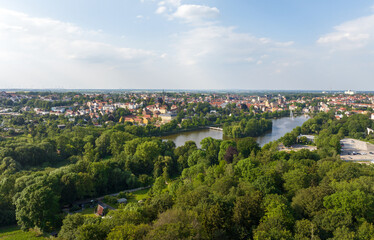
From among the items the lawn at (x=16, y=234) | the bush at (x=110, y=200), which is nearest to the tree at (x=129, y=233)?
the lawn at (x=16, y=234)

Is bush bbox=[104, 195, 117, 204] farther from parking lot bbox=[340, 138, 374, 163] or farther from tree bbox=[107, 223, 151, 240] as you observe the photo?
parking lot bbox=[340, 138, 374, 163]

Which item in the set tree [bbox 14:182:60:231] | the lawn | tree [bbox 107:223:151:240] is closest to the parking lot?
tree [bbox 107:223:151:240]

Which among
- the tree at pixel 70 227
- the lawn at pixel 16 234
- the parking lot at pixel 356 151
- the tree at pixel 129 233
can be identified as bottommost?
the lawn at pixel 16 234

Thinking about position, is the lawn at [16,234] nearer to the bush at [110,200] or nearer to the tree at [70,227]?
the tree at [70,227]

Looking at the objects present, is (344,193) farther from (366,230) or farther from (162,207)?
(162,207)

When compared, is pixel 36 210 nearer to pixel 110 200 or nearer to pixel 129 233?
pixel 110 200

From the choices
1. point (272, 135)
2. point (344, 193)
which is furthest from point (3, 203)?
point (272, 135)
